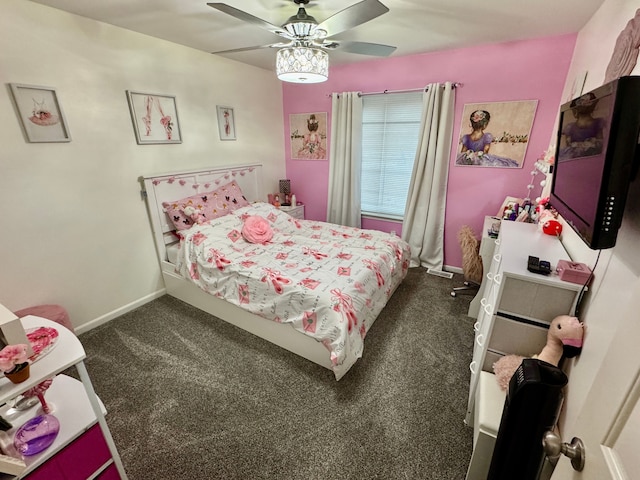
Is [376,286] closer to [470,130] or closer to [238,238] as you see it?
[238,238]

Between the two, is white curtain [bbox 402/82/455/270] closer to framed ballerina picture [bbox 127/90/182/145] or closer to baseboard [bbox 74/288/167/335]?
framed ballerina picture [bbox 127/90/182/145]

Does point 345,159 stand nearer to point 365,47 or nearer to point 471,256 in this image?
point 365,47

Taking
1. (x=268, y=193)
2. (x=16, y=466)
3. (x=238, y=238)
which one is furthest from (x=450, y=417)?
(x=268, y=193)

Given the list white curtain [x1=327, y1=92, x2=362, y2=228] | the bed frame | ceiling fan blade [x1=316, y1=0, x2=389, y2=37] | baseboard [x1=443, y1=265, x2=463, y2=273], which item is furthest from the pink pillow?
baseboard [x1=443, y1=265, x2=463, y2=273]

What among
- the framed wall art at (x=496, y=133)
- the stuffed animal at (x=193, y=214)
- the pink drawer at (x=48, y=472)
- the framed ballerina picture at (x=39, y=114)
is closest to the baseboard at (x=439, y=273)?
the framed wall art at (x=496, y=133)

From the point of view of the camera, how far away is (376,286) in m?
2.31

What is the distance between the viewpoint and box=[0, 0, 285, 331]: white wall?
1918 mm

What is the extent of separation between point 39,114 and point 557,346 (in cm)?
335

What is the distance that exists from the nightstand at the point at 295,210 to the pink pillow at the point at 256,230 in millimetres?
996

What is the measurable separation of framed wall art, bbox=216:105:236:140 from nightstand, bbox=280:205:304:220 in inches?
43.3

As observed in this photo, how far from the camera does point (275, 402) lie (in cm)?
177

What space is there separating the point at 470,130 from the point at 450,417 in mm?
2726

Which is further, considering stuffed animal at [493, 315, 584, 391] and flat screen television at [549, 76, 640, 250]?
stuffed animal at [493, 315, 584, 391]

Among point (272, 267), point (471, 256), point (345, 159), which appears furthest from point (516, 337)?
point (345, 159)
